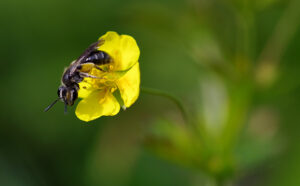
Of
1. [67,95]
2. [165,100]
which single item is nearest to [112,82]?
[67,95]

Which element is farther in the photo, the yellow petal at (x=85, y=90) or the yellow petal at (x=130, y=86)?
the yellow petal at (x=85, y=90)

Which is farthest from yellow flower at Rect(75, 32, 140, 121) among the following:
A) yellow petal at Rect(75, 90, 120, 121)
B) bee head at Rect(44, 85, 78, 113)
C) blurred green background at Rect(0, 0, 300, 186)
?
blurred green background at Rect(0, 0, 300, 186)

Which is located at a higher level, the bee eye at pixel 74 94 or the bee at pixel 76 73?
the bee at pixel 76 73

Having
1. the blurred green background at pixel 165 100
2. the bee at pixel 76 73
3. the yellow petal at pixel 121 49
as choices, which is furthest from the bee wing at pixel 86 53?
the blurred green background at pixel 165 100

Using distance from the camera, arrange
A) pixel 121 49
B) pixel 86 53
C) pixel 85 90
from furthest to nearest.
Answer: pixel 85 90 → pixel 121 49 → pixel 86 53

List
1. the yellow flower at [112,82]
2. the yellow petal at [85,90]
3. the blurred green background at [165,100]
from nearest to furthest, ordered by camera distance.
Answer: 1. the yellow flower at [112,82]
2. the yellow petal at [85,90]
3. the blurred green background at [165,100]

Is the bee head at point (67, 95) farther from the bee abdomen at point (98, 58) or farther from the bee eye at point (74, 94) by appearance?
the bee abdomen at point (98, 58)

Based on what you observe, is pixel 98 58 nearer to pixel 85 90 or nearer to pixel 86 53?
pixel 86 53

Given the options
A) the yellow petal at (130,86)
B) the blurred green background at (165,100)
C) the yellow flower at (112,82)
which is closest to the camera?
the yellow petal at (130,86)

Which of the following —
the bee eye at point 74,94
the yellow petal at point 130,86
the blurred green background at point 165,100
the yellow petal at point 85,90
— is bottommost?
the blurred green background at point 165,100
